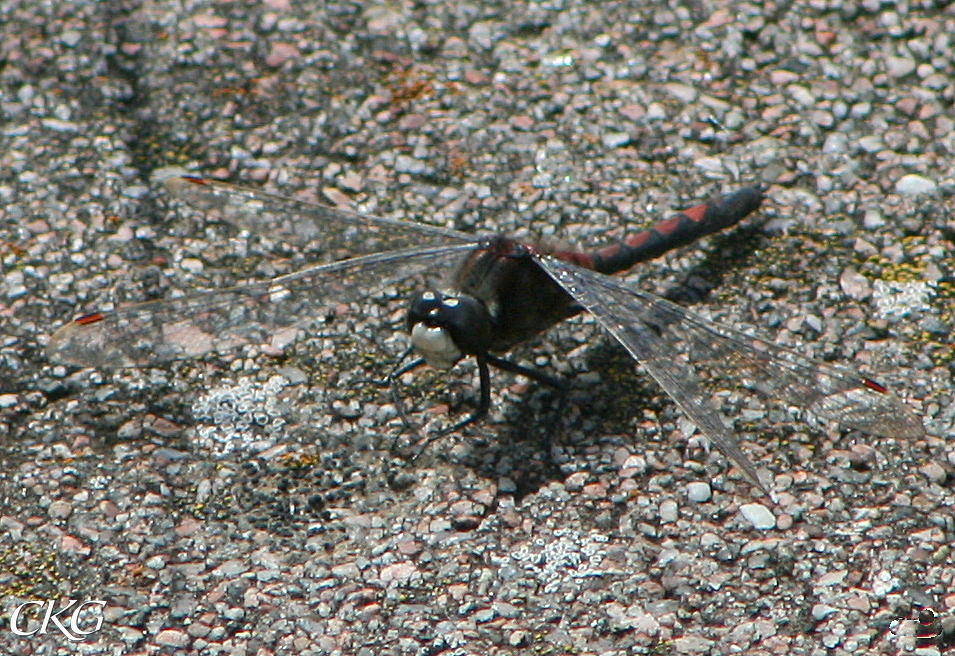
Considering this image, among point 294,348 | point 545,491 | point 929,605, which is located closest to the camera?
point 929,605

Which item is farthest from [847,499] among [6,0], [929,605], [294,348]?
[6,0]

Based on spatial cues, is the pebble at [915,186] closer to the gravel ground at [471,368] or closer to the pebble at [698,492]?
the gravel ground at [471,368]

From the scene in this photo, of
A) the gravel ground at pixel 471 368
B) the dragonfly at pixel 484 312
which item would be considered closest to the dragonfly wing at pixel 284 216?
the dragonfly at pixel 484 312

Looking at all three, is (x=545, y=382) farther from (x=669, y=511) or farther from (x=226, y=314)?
(x=226, y=314)

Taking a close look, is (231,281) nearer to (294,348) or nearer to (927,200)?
(294,348)

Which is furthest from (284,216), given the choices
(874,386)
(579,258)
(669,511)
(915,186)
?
(915,186)

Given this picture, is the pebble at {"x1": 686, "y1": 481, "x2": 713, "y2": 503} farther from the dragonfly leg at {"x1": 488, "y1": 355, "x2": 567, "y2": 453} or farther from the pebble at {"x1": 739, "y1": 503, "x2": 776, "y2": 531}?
the dragonfly leg at {"x1": 488, "y1": 355, "x2": 567, "y2": 453}

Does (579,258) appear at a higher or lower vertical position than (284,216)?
higher
